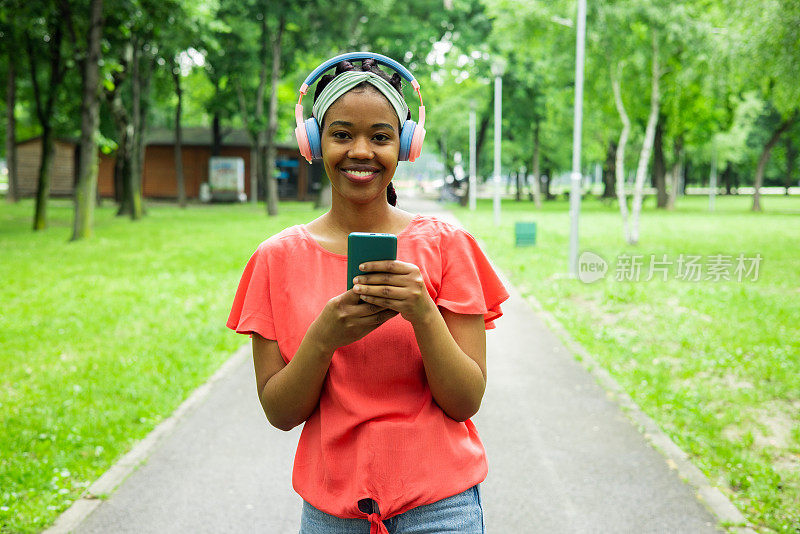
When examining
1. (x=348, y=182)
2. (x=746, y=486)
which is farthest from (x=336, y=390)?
(x=746, y=486)

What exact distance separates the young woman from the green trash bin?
1785 centimetres

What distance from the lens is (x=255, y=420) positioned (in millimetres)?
5977

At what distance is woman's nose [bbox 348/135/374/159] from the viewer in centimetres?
174

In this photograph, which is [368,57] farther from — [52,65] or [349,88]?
[52,65]

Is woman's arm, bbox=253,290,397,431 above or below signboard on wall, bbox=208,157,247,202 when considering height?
below

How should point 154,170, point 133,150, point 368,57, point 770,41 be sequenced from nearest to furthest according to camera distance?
point 368,57
point 770,41
point 133,150
point 154,170

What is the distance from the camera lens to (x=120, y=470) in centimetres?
486

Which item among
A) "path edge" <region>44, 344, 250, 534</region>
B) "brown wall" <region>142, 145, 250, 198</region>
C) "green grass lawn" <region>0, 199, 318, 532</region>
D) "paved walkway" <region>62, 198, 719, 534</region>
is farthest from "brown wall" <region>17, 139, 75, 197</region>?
"paved walkway" <region>62, 198, 719, 534</region>

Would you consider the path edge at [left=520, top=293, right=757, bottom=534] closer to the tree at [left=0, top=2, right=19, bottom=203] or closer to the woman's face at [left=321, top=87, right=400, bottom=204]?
the woman's face at [left=321, top=87, right=400, bottom=204]

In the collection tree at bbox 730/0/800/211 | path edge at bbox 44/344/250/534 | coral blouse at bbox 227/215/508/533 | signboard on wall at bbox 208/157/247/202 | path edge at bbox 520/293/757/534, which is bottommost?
path edge at bbox 44/344/250/534

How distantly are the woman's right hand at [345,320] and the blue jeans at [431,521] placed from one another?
462 mm

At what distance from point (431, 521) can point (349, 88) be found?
1.05m

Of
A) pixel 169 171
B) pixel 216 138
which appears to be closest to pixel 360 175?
pixel 216 138

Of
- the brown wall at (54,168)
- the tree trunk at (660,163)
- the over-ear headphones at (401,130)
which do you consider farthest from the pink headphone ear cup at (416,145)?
the brown wall at (54,168)
